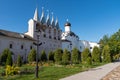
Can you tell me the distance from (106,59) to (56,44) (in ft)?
58.2

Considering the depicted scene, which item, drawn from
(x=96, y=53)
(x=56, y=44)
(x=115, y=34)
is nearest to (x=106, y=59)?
(x=96, y=53)

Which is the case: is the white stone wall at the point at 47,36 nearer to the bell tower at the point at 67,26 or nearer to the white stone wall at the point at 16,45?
the white stone wall at the point at 16,45

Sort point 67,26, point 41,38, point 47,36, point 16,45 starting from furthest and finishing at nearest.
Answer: point 67,26 < point 47,36 < point 41,38 < point 16,45

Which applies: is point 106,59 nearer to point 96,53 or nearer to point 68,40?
point 96,53

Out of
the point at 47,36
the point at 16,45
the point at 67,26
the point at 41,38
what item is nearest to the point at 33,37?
the point at 41,38

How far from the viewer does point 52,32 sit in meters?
53.0

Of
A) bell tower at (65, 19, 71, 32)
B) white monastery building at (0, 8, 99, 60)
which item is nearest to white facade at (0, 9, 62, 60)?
white monastery building at (0, 8, 99, 60)

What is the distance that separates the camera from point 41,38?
156ft

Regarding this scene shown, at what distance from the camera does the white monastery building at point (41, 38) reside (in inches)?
1550

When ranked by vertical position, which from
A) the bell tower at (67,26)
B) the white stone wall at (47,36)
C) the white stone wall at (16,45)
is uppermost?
the bell tower at (67,26)

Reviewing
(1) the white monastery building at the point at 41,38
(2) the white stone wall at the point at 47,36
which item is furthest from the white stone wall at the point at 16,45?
(2) the white stone wall at the point at 47,36

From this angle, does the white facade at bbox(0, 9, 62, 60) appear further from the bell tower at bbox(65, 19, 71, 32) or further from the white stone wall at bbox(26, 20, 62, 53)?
→ the bell tower at bbox(65, 19, 71, 32)

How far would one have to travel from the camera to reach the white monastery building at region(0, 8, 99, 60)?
3936 cm

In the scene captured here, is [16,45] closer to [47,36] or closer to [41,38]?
[41,38]
